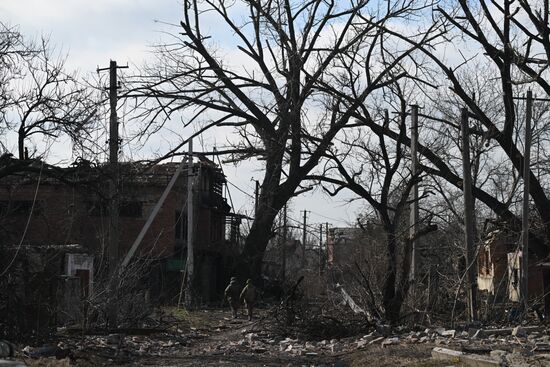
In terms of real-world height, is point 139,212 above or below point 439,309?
above

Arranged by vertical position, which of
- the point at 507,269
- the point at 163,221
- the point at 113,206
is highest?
the point at 163,221

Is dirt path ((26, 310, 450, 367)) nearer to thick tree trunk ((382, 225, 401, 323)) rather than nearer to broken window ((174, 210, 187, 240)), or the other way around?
thick tree trunk ((382, 225, 401, 323))

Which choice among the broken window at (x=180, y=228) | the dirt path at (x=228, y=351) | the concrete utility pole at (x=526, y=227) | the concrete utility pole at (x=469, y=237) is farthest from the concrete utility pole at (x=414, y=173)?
the broken window at (x=180, y=228)

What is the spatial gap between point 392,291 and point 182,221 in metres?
29.1

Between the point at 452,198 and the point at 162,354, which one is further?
the point at 452,198

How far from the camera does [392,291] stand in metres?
19.5

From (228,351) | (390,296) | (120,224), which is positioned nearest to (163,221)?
(120,224)

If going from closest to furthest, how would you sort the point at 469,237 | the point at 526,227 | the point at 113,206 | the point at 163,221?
the point at 469,237, the point at 526,227, the point at 113,206, the point at 163,221

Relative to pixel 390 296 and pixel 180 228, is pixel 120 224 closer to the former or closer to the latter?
pixel 180 228

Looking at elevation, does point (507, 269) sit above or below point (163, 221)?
below

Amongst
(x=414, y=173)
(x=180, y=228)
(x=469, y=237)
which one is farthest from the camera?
(x=180, y=228)

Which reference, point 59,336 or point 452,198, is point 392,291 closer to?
point 59,336

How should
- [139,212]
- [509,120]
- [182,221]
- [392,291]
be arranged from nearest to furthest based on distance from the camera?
[392,291], [509,120], [139,212], [182,221]

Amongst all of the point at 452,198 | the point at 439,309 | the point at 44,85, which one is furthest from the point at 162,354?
the point at 452,198
